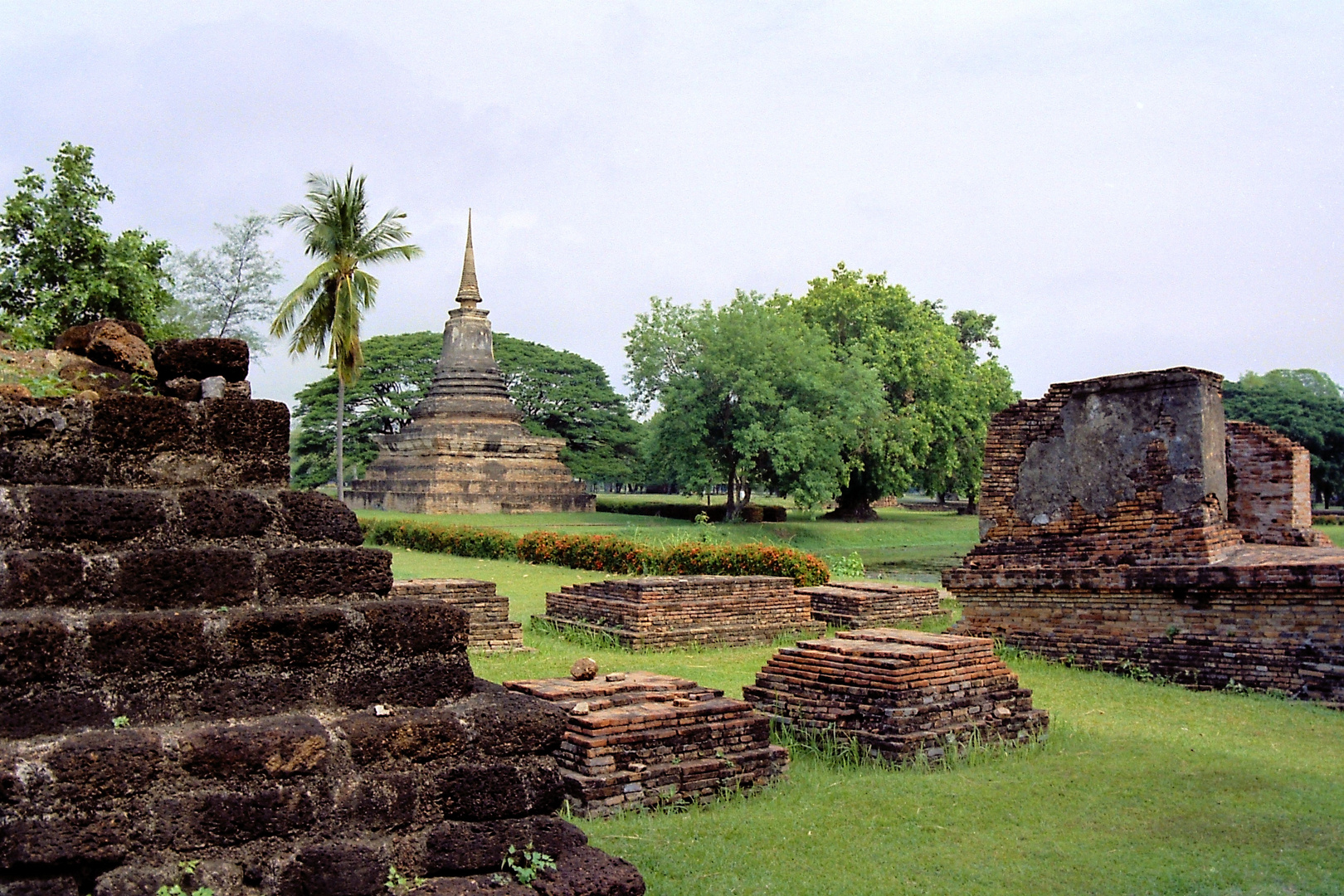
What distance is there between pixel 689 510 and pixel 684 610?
25366 millimetres

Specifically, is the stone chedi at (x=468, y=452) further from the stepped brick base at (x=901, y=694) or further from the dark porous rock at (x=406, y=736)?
the dark porous rock at (x=406, y=736)

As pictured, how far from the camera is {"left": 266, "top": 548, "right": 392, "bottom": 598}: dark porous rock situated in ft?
11.1

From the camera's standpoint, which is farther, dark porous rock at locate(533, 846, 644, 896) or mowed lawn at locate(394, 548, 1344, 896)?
mowed lawn at locate(394, 548, 1344, 896)

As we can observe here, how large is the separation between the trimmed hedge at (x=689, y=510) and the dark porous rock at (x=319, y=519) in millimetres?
29941

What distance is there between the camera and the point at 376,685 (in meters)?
3.40

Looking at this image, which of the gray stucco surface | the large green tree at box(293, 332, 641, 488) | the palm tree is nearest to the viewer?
the gray stucco surface

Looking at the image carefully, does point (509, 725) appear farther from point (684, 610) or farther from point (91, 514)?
point (684, 610)

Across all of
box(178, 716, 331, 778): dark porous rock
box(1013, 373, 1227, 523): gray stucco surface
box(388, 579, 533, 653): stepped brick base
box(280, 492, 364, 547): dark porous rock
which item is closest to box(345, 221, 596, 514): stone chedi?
box(388, 579, 533, 653): stepped brick base

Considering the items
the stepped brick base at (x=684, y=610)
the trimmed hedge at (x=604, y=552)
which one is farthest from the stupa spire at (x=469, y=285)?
the stepped brick base at (x=684, y=610)

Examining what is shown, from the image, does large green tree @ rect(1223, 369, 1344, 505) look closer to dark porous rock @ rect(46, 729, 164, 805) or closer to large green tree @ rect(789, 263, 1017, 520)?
large green tree @ rect(789, 263, 1017, 520)

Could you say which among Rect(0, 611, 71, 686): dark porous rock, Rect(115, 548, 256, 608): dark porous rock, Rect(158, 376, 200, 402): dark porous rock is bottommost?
Rect(0, 611, 71, 686): dark porous rock

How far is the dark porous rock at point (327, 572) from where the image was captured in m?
3.38

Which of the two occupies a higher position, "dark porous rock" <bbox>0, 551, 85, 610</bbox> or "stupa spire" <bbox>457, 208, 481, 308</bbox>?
"stupa spire" <bbox>457, 208, 481, 308</bbox>

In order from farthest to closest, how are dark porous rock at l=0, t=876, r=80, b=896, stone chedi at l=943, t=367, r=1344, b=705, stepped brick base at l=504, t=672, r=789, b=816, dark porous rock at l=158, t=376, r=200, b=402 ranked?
stone chedi at l=943, t=367, r=1344, b=705
stepped brick base at l=504, t=672, r=789, b=816
dark porous rock at l=158, t=376, r=200, b=402
dark porous rock at l=0, t=876, r=80, b=896
